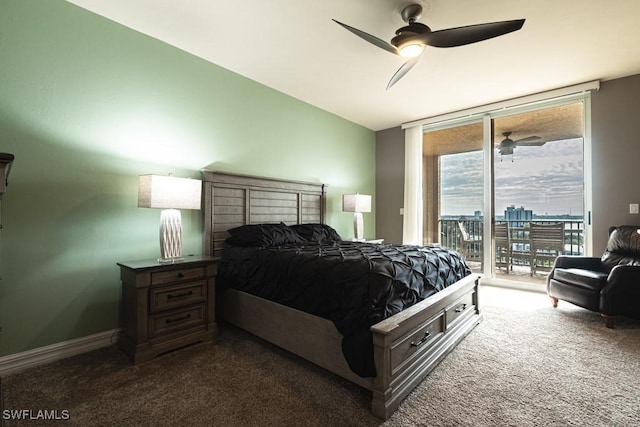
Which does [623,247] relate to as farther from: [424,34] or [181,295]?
[181,295]

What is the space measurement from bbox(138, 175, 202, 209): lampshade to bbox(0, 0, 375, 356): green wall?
0.37m

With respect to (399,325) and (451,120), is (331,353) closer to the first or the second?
(399,325)

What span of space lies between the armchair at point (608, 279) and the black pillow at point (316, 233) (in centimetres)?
251

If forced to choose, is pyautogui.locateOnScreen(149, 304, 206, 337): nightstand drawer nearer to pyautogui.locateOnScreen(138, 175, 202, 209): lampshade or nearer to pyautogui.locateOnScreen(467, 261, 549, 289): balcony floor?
pyautogui.locateOnScreen(138, 175, 202, 209): lampshade

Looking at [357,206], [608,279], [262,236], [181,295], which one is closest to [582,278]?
[608,279]

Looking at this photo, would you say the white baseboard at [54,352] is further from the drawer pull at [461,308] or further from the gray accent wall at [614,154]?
the gray accent wall at [614,154]

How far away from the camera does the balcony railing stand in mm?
4285

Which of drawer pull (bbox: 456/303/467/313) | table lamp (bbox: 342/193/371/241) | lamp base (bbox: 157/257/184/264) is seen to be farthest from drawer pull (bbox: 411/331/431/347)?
table lamp (bbox: 342/193/371/241)

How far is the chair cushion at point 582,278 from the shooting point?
9.03 ft

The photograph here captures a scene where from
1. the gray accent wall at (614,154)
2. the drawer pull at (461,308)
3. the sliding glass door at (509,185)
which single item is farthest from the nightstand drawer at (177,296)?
the gray accent wall at (614,154)

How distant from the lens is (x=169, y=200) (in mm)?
2240

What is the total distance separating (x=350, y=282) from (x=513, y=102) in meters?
3.98

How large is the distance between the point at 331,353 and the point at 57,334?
2.05m

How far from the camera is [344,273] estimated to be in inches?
71.7
